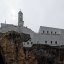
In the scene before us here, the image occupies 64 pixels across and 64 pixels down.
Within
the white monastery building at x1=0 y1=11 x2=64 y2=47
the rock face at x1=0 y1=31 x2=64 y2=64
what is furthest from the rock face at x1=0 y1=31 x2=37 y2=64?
the white monastery building at x1=0 y1=11 x2=64 y2=47

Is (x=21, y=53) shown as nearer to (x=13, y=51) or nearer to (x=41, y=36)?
(x=13, y=51)

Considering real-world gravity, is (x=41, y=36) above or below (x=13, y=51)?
above

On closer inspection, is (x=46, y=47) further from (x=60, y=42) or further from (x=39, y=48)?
(x=60, y=42)

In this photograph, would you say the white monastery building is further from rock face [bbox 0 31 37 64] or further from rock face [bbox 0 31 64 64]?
rock face [bbox 0 31 37 64]

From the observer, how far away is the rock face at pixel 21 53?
34969 millimetres

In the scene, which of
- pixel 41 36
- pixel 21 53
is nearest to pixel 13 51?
pixel 21 53

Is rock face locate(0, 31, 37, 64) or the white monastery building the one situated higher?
the white monastery building

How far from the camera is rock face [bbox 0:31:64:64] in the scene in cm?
3497

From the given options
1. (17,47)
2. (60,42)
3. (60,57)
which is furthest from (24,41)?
(60,42)

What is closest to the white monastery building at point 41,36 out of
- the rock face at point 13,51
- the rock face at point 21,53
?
the rock face at point 21,53

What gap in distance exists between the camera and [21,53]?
35250mm

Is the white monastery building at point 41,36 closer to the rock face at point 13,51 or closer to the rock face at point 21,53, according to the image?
the rock face at point 21,53

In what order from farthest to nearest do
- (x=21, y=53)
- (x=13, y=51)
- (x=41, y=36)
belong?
(x=41, y=36) → (x=21, y=53) → (x=13, y=51)

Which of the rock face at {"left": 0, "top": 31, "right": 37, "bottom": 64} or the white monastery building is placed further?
the white monastery building
